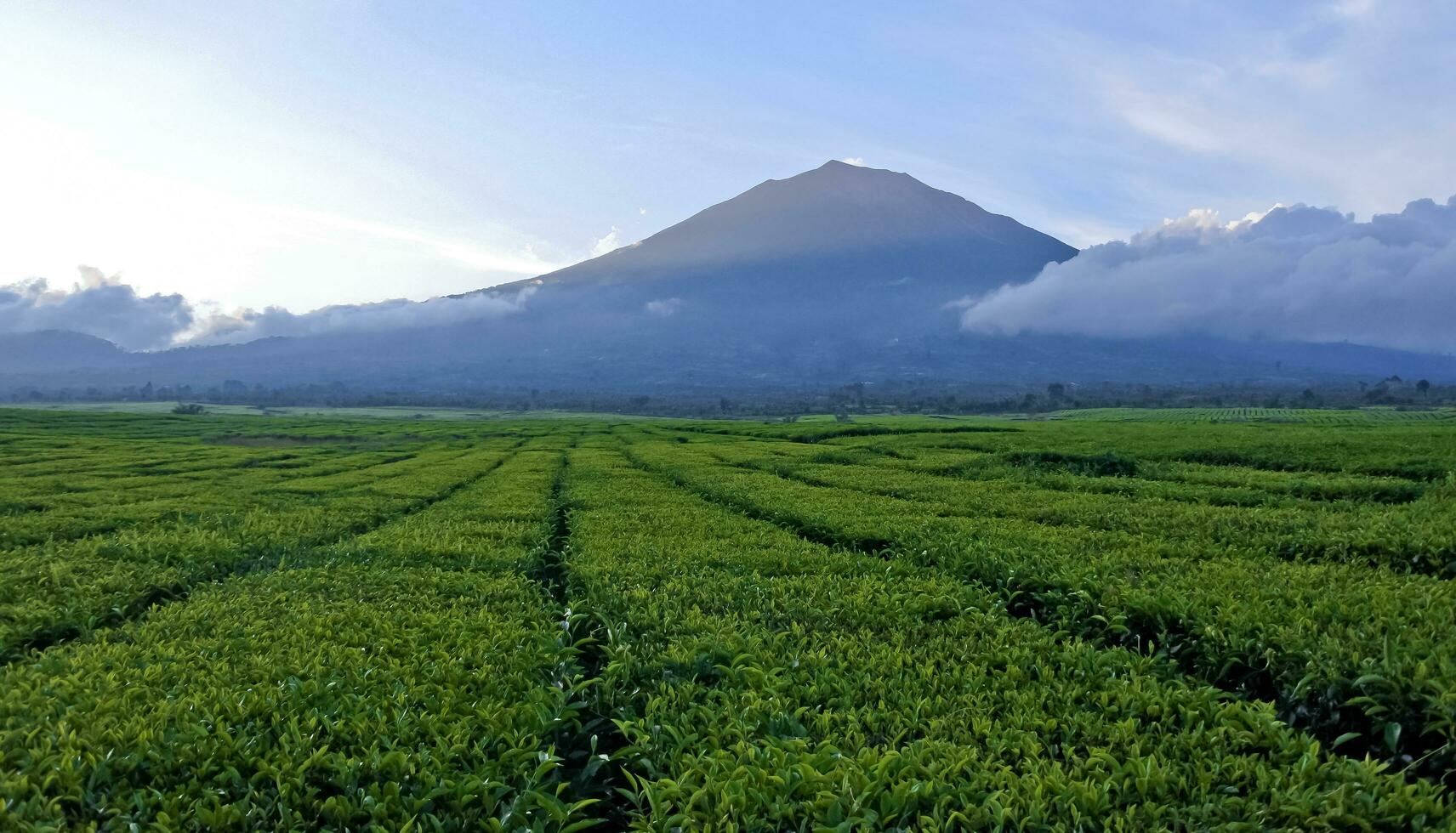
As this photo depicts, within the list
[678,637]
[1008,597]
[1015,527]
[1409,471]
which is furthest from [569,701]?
[1409,471]

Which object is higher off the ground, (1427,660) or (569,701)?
(1427,660)

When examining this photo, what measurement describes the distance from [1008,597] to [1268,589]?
2.92m

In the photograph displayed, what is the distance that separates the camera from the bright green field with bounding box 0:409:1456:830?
15.6ft

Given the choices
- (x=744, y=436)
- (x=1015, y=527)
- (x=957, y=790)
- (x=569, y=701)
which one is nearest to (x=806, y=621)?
(x=569, y=701)

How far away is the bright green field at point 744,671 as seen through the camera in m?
4.76

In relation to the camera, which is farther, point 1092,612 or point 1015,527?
point 1015,527

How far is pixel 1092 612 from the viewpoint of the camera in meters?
8.87

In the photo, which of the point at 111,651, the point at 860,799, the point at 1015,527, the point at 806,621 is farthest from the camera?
the point at 1015,527

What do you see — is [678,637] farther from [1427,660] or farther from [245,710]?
[1427,660]

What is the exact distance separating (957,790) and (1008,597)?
557cm

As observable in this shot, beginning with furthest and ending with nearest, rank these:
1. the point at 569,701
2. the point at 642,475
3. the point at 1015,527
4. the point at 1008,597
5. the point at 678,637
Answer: the point at 642,475 → the point at 1015,527 → the point at 1008,597 → the point at 678,637 → the point at 569,701

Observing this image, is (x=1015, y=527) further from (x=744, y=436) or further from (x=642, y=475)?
(x=744, y=436)

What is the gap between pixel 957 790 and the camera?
15.4ft

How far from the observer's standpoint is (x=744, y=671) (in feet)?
22.1
